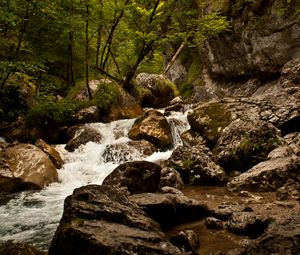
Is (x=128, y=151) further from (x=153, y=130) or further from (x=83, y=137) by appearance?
(x=83, y=137)

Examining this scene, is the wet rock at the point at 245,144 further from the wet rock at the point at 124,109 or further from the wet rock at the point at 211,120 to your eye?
the wet rock at the point at 124,109

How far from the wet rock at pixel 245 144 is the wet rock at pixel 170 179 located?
1.49m

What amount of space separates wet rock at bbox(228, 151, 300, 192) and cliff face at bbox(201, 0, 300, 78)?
8905 mm

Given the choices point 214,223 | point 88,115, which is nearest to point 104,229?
point 214,223

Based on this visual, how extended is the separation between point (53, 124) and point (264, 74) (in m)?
9.91

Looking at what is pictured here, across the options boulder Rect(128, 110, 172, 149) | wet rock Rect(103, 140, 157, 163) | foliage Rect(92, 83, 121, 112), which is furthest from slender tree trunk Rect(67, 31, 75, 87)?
wet rock Rect(103, 140, 157, 163)

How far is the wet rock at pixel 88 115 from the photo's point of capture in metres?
14.1

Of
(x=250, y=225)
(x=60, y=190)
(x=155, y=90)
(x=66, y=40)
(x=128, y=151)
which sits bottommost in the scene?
(x=60, y=190)

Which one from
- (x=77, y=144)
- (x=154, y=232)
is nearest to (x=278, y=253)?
(x=154, y=232)

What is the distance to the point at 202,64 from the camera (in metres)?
21.9

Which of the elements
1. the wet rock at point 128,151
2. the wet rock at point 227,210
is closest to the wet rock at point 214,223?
the wet rock at point 227,210

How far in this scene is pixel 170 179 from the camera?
→ 775cm

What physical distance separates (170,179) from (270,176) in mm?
2108

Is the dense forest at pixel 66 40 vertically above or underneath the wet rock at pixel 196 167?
above
